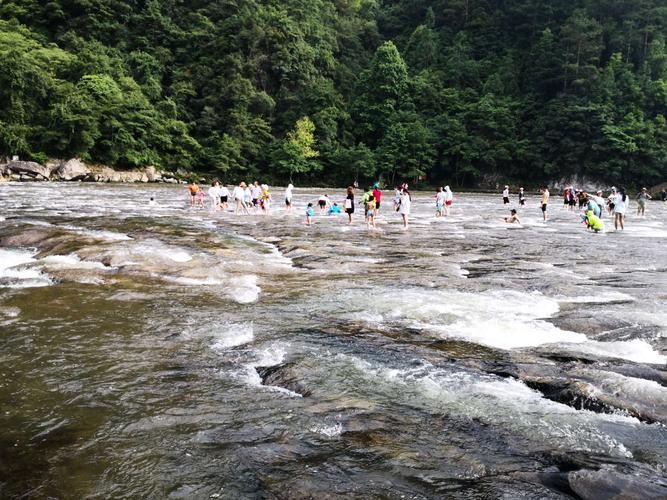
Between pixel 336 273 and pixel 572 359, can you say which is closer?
pixel 572 359

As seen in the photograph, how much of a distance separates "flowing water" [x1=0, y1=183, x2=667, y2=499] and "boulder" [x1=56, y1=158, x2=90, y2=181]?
46.5 meters

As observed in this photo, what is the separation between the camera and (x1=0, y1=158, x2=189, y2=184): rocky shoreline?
49156 mm

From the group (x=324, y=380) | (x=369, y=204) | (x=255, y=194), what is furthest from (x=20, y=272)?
(x=255, y=194)

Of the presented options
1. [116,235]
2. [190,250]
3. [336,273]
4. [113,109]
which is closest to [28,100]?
[113,109]

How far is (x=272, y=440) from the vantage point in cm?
426

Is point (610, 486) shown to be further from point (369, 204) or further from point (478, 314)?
point (369, 204)

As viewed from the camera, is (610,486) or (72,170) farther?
(72,170)

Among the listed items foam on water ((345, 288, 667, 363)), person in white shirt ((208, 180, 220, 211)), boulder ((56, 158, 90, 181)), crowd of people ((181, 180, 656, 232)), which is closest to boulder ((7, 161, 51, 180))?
boulder ((56, 158, 90, 181))

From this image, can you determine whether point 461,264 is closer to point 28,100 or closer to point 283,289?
point 283,289

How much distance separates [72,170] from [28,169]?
4.60 m

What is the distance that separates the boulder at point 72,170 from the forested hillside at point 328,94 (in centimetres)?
301

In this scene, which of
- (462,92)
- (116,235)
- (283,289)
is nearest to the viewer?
(283,289)

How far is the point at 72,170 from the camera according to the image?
53562 mm

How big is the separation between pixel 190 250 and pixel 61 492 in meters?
10.3
